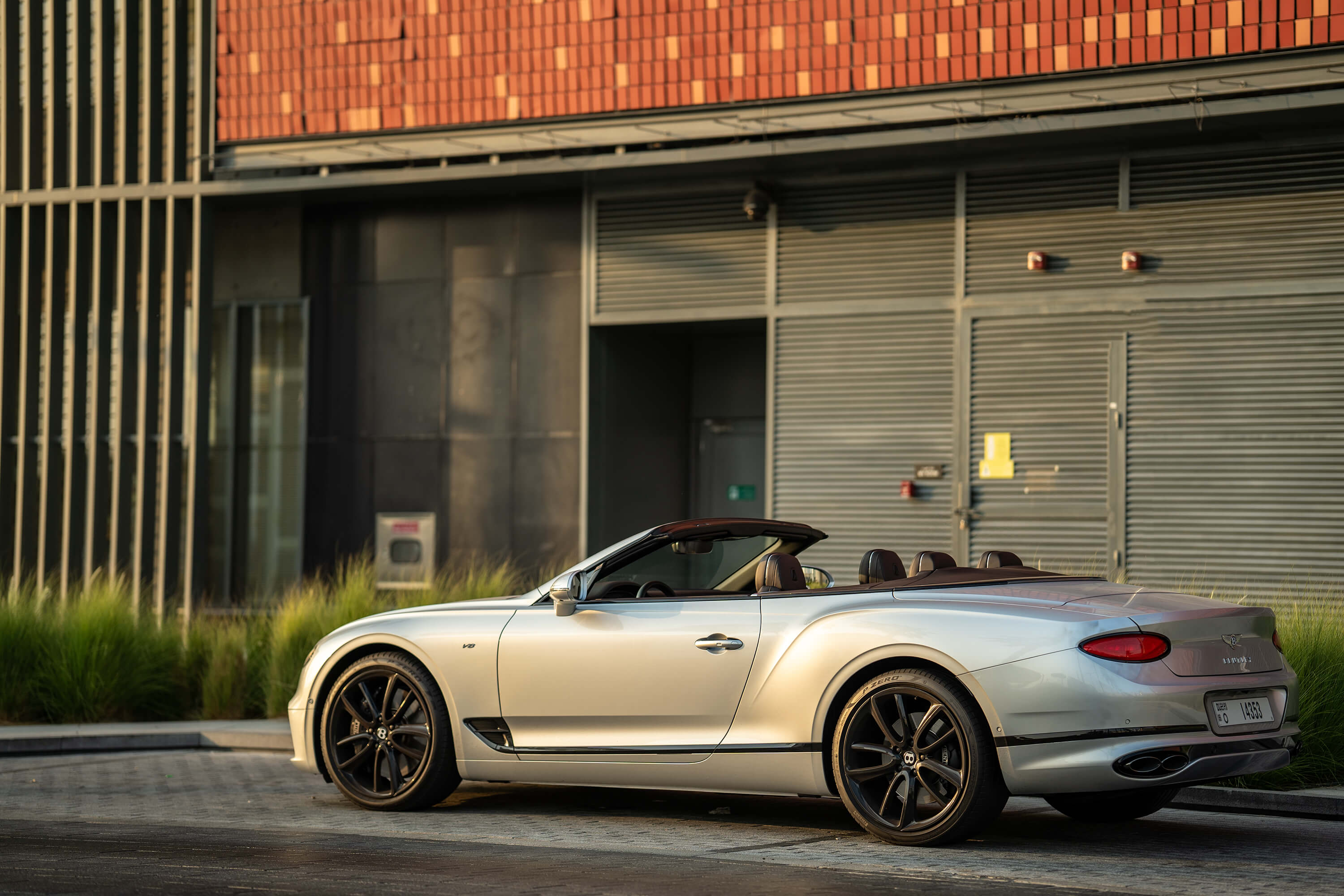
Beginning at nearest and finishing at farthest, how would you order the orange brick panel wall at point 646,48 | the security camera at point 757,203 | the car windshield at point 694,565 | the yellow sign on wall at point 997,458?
the car windshield at point 694,565, the orange brick panel wall at point 646,48, the yellow sign on wall at point 997,458, the security camera at point 757,203

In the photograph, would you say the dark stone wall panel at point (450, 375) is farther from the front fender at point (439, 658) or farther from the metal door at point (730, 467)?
the front fender at point (439, 658)

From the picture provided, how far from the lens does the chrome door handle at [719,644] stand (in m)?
6.67

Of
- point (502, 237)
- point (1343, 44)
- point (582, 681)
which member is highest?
point (1343, 44)

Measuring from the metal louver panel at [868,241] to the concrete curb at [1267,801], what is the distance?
7.41m

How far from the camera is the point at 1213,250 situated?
1370 centimetres

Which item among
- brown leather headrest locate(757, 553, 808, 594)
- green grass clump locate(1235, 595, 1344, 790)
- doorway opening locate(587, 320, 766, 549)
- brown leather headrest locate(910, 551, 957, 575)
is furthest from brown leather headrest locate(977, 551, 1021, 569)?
doorway opening locate(587, 320, 766, 549)

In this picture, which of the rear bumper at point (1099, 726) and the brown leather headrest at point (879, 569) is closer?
the rear bumper at point (1099, 726)

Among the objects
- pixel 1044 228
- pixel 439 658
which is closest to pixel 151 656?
pixel 439 658

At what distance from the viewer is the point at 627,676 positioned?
272 inches

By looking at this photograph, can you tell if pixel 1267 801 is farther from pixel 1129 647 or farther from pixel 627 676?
pixel 627 676

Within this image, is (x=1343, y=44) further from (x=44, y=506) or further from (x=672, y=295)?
(x=44, y=506)

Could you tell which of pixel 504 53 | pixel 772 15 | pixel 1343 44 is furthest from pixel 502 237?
pixel 1343 44

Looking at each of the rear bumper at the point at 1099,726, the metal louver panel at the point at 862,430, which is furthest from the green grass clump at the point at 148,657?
the rear bumper at the point at 1099,726

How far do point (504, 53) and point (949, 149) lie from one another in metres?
4.68
